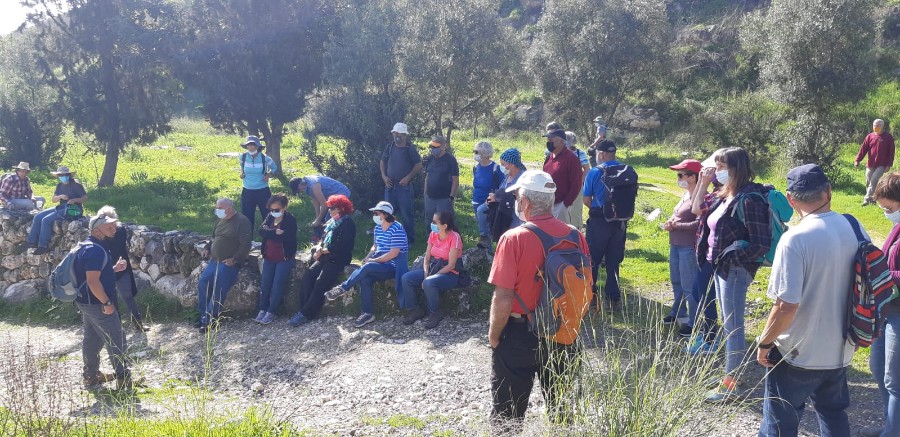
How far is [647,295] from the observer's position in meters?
8.33

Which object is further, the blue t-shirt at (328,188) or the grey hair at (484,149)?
the blue t-shirt at (328,188)

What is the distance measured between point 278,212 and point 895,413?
669 centimetres

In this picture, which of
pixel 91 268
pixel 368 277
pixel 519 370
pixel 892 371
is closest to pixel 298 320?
pixel 368 277

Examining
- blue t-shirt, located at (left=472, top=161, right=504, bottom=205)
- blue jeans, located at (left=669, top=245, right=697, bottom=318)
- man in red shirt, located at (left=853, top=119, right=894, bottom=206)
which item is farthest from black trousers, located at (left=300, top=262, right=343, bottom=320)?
man in red shirt, located at (left=853, top=119, right=894, bottom=206)

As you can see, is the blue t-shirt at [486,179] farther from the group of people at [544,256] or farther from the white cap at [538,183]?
the white cap at [538,183]

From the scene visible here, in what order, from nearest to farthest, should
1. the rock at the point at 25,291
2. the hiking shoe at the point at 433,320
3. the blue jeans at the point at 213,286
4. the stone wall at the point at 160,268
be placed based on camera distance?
the hiking shoe at the point at 433,320, the stone wall at the point at 160,268, the blue jeans at the point at 213,286, the rock at the point at 25,291

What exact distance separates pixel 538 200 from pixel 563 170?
3.52m

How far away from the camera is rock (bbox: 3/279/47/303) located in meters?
11.3

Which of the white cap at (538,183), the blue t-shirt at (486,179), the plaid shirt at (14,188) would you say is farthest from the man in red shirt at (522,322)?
the plaid shirt at (14,188)

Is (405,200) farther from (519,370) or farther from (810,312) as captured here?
(810,312)

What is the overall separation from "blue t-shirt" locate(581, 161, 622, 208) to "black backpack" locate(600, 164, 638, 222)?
0.16 feet

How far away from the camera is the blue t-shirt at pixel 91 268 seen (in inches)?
266

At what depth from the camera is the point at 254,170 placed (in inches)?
412

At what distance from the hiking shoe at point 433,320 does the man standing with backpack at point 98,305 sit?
3.09m
